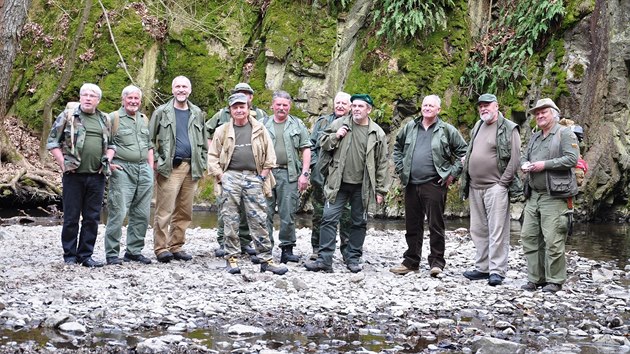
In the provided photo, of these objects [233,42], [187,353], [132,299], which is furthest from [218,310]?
[233,42]

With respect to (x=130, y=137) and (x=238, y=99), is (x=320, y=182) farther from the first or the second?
(x=130, y=137)

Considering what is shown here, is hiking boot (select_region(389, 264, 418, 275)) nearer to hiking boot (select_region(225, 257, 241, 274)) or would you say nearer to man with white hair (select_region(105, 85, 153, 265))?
hiking boot (select_region(225, 257, 241, 274))

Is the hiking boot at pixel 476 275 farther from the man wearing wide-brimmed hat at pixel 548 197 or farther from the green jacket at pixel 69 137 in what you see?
the green jacket at pixel 69 137

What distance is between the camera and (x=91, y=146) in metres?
7.94

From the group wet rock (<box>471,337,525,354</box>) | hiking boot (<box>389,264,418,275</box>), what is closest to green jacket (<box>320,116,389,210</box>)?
hiking boot (<box>389,264,418,275</box>)

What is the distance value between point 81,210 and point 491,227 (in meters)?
4.81

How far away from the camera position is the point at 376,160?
340 inches

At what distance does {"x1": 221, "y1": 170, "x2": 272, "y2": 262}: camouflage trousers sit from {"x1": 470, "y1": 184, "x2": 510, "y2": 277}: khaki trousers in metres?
2.55

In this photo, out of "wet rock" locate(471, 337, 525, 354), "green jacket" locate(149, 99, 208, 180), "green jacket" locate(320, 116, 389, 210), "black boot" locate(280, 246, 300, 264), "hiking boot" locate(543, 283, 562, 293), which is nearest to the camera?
"wet rock" locate(471, 337, 525, 354)

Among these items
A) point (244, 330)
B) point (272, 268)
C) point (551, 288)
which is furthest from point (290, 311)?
point (551, 288)

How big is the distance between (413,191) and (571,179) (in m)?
1.92

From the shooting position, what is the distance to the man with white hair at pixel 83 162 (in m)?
7.82

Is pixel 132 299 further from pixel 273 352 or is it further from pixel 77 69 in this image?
pixel 77 69

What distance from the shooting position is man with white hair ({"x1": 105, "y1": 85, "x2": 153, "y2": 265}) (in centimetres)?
830
